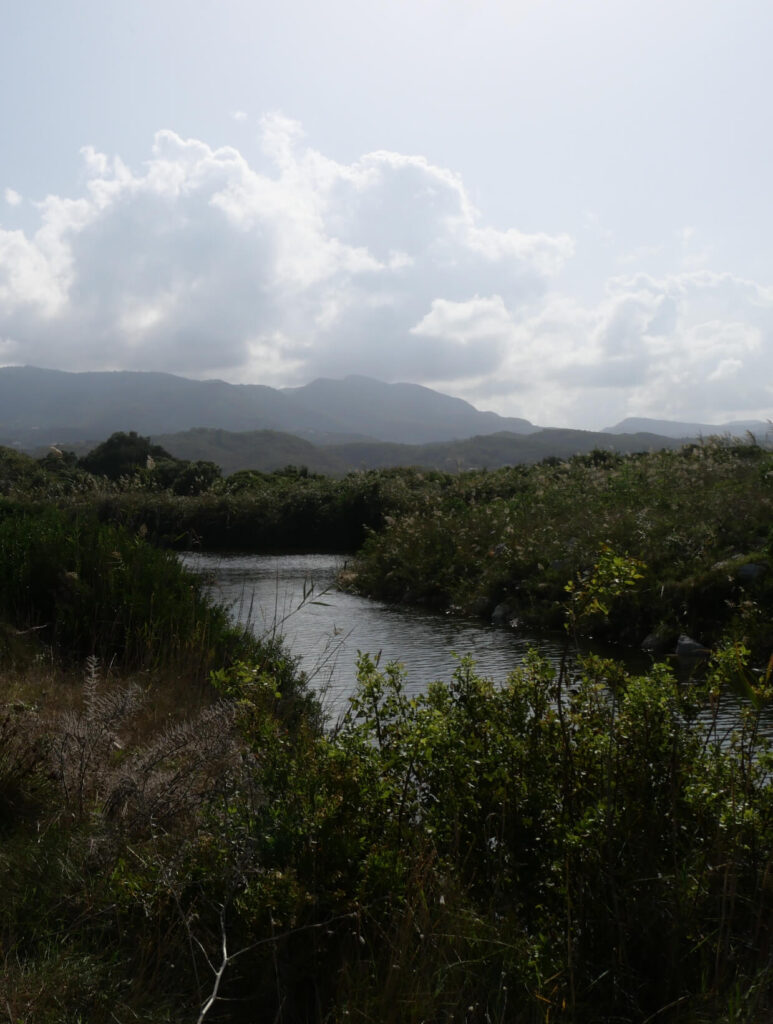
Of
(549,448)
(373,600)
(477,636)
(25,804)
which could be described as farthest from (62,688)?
(549,448)

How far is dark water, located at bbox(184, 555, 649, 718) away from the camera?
9766 millimetres

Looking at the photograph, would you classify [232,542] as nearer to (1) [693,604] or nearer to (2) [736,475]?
(2) [736,475]

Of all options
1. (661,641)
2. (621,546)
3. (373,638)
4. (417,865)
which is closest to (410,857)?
(417,865)

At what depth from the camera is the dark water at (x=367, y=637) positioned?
9.77m

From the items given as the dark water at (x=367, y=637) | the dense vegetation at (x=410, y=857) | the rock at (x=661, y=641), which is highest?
the dense vegetation at (x=410, y=857)

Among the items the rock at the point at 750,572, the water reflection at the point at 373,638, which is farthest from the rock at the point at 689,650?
the rock at the point at 750,572

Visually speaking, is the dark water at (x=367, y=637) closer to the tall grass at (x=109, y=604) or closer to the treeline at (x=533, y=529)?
the tall grass at (x=109, y=604)

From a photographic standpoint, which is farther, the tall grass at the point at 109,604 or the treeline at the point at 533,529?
the treeline at the point at 533,529

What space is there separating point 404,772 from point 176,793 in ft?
3.62

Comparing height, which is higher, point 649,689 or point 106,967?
point 649,689

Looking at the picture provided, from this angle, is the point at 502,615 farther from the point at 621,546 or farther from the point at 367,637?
the point at 367,637

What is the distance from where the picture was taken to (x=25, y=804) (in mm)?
4184

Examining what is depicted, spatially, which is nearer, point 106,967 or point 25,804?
point 106,967

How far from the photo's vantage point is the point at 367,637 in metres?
13.3
